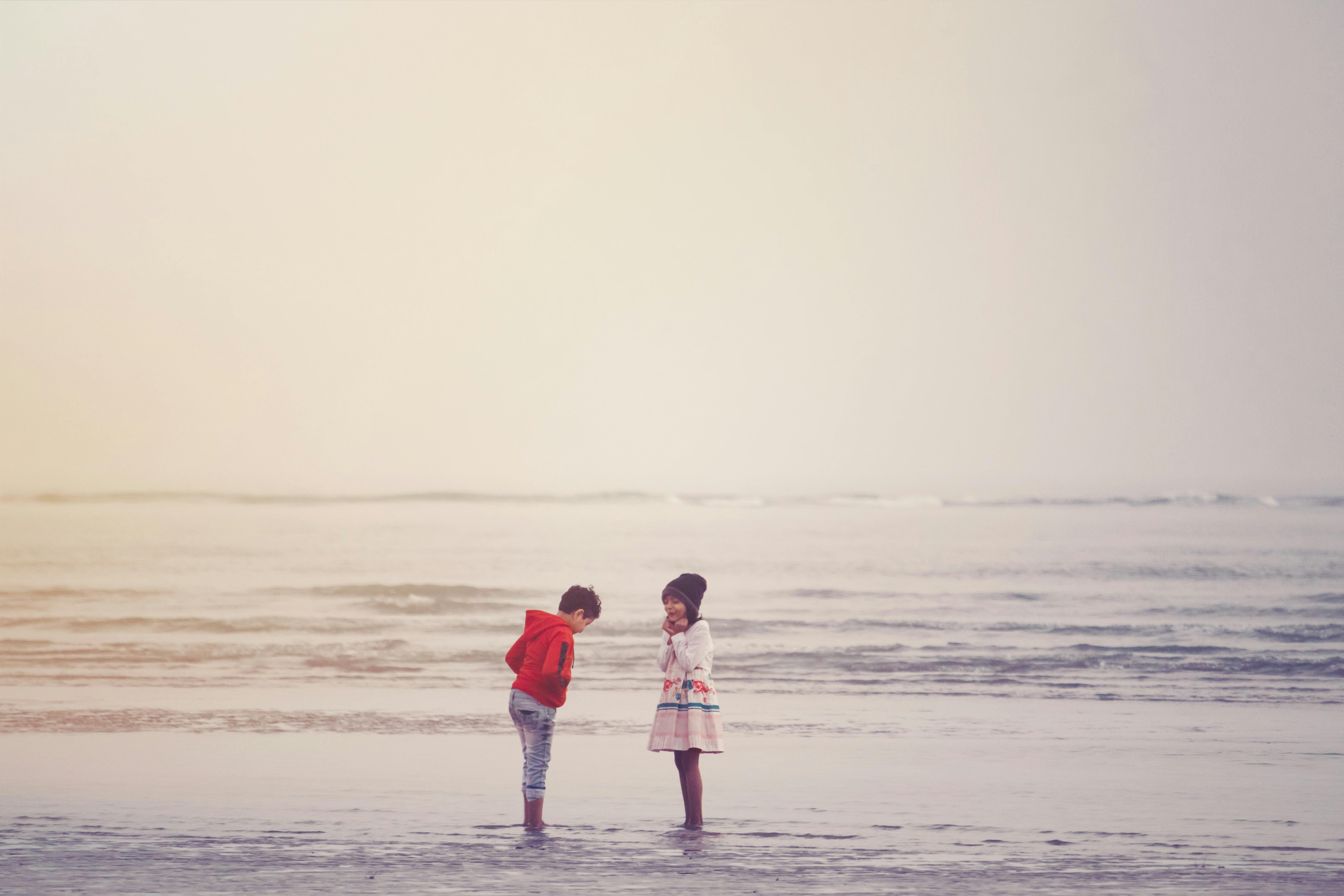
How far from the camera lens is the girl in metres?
6.39

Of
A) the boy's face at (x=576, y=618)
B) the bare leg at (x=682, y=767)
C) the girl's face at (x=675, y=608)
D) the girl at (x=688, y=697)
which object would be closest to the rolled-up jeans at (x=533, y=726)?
the boy's face at (x=576, y=618)

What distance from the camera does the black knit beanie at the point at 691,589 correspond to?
6.52 meters

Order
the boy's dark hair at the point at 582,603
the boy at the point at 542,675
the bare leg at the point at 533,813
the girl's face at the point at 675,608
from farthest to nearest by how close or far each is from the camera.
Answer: the boy's dark hair at the point at 582,603
the girl's face at the point at 675,608
the boy at the point at 542,675
the bare leg at the point at 533,813

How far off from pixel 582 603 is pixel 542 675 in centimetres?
47

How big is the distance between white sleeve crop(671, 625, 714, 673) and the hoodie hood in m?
0.64

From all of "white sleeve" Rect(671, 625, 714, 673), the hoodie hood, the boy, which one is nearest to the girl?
"white sleeve" Rect(671, 625, 714, 673)

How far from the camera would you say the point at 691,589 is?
6582 mm

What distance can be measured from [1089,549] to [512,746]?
39.8m

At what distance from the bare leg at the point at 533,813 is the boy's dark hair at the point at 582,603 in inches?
41.4

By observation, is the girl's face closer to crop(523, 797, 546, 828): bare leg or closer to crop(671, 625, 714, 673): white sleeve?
crop(671, 625, 714, 673): white sleeve

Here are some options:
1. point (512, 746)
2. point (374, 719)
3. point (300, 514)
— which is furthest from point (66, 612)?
point (512, 746)

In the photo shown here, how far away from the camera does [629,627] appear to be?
2900cm

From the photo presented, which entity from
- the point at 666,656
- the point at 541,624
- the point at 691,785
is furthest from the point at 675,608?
the point at 691,785

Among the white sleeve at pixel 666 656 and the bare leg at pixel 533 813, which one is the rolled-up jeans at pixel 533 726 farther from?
the white sleeve at pixel 666 656
